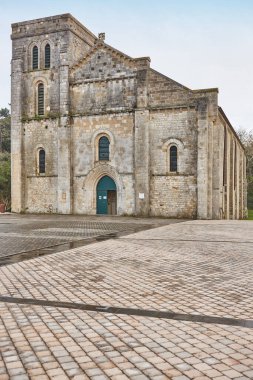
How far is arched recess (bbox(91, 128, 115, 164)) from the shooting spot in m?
29.1

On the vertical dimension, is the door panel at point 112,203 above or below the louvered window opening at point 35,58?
below

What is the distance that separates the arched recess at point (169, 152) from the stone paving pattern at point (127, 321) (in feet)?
54.2

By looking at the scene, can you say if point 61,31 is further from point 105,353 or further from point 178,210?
point 105,353

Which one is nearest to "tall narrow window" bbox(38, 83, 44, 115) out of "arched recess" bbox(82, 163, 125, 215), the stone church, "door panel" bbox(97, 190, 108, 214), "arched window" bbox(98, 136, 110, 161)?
the stone church

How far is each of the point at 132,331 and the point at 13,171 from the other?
28.7 meters

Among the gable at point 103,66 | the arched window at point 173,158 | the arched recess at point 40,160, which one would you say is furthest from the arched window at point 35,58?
the arched window at point 173,158

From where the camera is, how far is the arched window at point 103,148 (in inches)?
1159

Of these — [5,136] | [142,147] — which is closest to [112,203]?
[142,147]

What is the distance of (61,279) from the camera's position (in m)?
8.12

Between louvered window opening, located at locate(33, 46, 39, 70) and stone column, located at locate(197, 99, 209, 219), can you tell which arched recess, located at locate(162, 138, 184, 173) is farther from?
louvered window opening, located at locate(33, 46, 39, 70)

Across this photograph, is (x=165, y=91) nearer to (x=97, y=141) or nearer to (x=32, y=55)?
(x=97, y=141)

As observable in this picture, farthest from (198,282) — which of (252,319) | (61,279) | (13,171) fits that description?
(13,171)

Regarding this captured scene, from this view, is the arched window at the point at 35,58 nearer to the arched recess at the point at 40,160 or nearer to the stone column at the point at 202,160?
the arched recess at the point at 40,160

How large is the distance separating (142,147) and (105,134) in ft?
11.1
